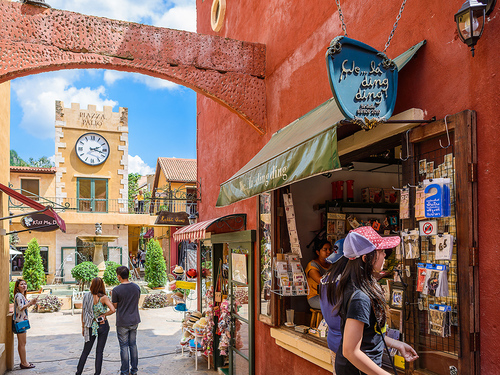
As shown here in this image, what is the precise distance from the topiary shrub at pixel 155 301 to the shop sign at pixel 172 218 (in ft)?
18.7

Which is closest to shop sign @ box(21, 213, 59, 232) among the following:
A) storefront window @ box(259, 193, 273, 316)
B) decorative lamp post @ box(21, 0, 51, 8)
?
decorative lamp post @ box(21, 0, 51, 8)

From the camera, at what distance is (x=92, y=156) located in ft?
90.4

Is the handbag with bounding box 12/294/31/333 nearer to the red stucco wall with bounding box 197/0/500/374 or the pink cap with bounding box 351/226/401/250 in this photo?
the red stucco wall with bounding box 197/0/500/374

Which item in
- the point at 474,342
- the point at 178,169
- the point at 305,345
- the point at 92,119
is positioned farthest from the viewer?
the point at 178,169

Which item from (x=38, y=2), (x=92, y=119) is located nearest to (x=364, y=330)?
(x=38, y=2)

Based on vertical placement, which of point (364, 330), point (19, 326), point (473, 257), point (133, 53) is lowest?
point (19, 326)

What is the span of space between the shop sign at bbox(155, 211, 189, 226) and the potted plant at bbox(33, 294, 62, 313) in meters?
6.88

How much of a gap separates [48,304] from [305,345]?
46.9 feet

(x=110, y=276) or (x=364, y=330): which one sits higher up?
(x=364, y=330)

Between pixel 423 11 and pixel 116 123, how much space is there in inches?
1049

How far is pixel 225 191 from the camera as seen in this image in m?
6.02

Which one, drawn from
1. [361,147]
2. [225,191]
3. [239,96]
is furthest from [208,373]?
[361,147]

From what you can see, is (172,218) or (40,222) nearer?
(40,222)

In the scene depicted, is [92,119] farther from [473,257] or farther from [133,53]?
[473,257]
